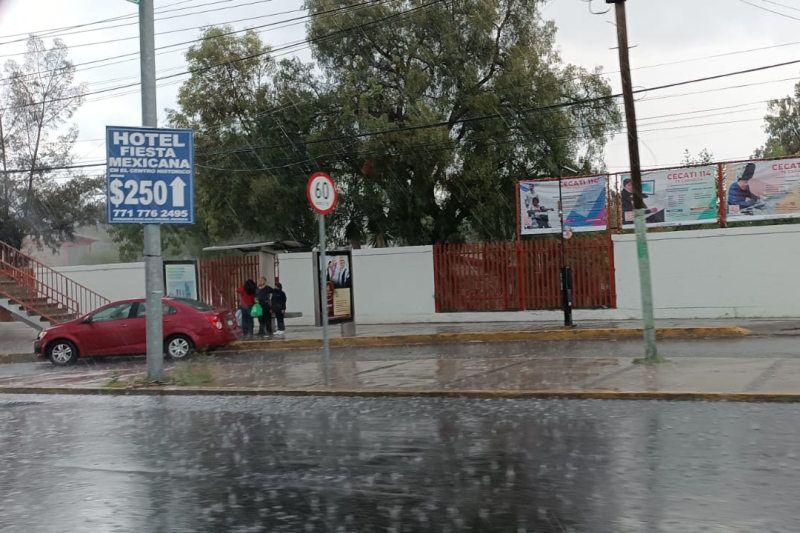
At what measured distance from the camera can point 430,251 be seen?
23047mm

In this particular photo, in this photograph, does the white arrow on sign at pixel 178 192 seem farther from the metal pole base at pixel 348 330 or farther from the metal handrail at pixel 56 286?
the metal handrail at pixel 56 286

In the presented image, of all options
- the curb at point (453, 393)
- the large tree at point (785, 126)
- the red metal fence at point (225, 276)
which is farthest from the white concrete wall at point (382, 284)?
the large tree at point (785, 126)

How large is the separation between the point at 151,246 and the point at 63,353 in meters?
6.23

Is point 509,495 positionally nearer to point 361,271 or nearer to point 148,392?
point 148,392

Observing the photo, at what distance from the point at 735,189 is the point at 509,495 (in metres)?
17.2

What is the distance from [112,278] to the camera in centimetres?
2631

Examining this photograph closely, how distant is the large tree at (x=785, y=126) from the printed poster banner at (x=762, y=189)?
28.2m

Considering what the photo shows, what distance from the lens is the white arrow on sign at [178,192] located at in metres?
13.1

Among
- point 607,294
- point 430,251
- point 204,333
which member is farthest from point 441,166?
point 204,333

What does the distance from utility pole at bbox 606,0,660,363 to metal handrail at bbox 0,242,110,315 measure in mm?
17598

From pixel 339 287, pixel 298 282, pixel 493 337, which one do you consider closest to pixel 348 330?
pixel 339 287

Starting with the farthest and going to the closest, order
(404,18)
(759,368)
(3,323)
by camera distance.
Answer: (3,323) → (404,18) → (759,368)

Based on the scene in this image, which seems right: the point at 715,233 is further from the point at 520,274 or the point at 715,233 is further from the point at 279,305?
the point at 279,305

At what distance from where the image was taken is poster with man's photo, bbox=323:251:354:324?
17109mm
